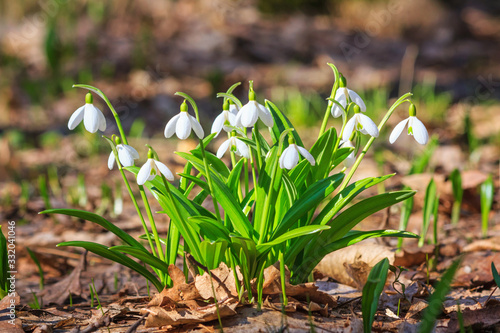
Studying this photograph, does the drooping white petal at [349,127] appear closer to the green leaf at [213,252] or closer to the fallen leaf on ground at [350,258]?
the green leaf at [213,252]

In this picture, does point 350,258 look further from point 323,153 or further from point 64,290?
point 64,290

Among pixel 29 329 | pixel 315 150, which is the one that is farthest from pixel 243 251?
pixel 29 329

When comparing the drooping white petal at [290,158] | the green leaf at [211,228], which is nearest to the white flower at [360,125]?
the drooping white petal at [290,158]

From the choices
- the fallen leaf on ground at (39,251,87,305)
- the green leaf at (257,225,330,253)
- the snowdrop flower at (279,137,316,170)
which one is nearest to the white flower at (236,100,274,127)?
the snowdrop flower at (279,137,316,170)

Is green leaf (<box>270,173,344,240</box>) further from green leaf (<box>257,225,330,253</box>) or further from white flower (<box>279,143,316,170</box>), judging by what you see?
white flower (<box>279,143,316,170</box>)

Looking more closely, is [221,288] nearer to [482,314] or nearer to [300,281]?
[300,281]
